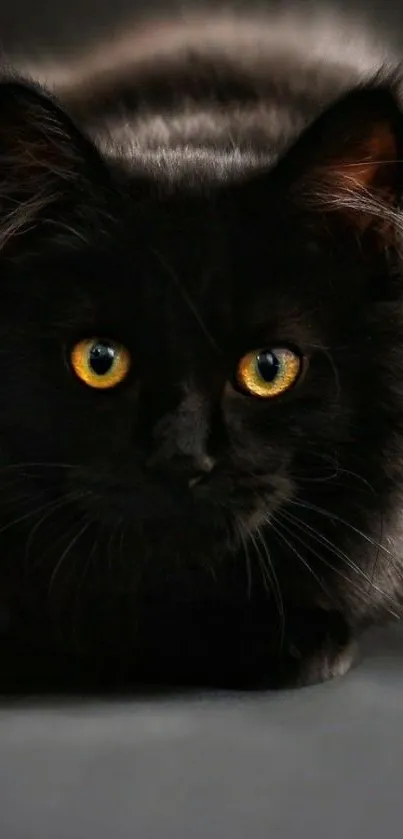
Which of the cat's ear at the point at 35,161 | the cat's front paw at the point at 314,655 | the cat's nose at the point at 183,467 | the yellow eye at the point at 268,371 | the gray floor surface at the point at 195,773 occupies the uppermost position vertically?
the cat's ear at the point at 35,161

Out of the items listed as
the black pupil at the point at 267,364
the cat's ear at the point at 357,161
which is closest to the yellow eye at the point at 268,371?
the black pupil at the point at 267,364

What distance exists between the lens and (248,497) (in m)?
0.84

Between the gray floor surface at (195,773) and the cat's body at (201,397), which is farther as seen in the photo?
the cat's body at (201,397)

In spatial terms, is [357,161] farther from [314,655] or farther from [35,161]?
[314,655]

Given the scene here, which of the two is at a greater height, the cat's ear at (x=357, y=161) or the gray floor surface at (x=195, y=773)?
the cat's ear at (x=357, y=161)

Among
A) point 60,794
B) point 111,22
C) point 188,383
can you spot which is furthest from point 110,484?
point 111,22

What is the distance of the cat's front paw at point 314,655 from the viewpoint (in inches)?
33.0

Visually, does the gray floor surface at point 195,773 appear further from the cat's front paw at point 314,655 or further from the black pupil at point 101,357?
the black pupil at point 101,357

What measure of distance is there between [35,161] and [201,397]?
23cm

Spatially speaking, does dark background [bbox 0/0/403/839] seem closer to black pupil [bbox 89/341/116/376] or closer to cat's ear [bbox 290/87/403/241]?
black pupil [bbox 89/341/116/376]

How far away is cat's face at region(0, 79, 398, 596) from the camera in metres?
0.83

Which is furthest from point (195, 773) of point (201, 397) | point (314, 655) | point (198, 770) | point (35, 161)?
point (35, 161)

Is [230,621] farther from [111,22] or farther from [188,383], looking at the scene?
[111,22]

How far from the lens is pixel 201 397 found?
0.83m
